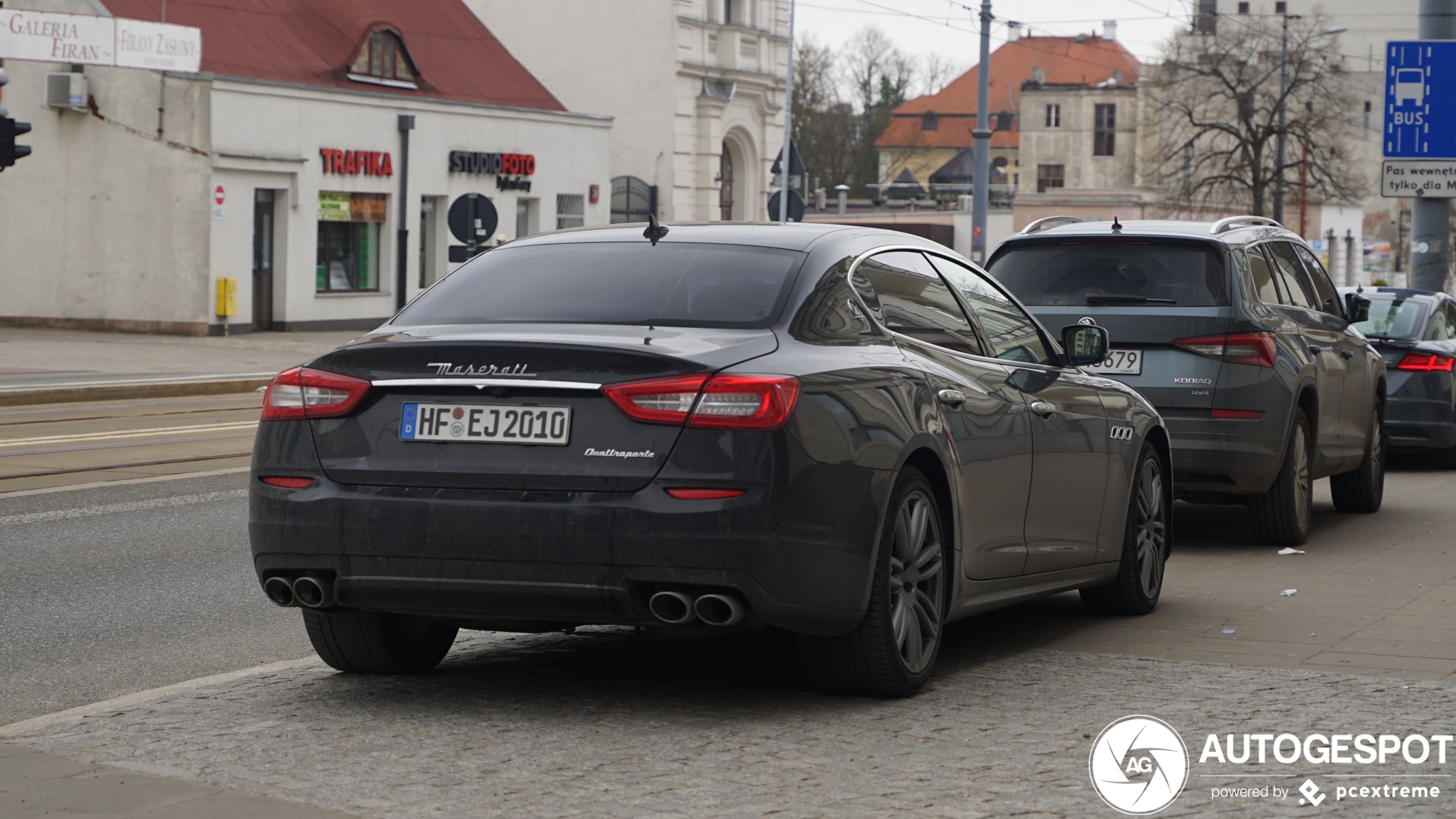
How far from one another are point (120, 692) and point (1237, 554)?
5.90m

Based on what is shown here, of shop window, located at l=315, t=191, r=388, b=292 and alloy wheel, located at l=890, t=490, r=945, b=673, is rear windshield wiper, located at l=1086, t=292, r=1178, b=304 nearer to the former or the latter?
alloy wheel, located at l=890, t=490, r=945, b=673

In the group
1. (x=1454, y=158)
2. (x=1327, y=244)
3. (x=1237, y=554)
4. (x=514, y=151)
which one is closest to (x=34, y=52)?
(x=514, y=151)

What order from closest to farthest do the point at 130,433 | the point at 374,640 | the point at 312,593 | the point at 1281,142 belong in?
the point at 312,593 < the point at 374,640 < the point at 130,433 < the point at 1281,142

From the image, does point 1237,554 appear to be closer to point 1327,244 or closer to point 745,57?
point 745,57

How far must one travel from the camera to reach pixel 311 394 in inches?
219

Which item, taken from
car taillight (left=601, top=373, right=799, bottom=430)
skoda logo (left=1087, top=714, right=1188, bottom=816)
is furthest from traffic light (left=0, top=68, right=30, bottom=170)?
skoda logo (left=1087, top=714, right=1188, bottom=816)

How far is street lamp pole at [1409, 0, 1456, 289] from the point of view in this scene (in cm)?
1989

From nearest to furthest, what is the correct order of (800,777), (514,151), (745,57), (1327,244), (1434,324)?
(800,777) → (1434,324) → (514,151) → (745,57) → (1327,244)

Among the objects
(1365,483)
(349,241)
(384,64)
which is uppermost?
(384,64)

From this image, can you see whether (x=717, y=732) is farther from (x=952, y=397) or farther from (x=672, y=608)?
(x=952, y=397)

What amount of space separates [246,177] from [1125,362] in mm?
25462

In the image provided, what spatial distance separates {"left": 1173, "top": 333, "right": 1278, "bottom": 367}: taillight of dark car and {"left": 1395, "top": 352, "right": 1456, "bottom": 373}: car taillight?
213 inches

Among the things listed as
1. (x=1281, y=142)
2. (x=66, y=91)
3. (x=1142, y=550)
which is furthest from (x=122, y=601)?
(x=1281, y=142)

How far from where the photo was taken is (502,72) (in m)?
42.3
